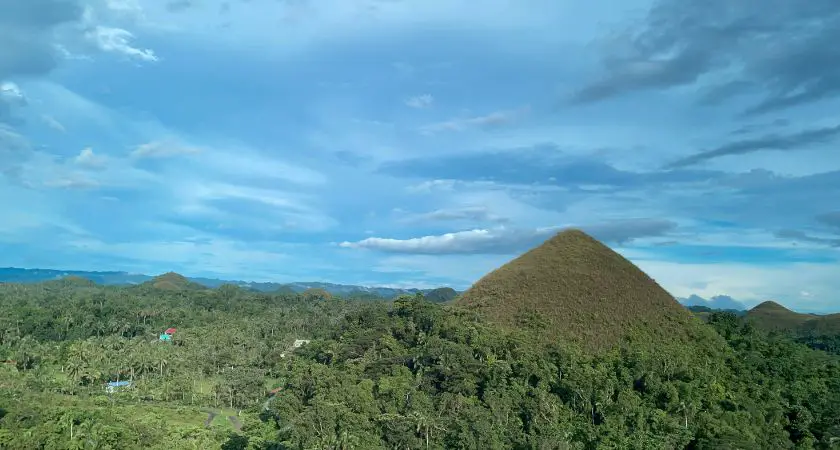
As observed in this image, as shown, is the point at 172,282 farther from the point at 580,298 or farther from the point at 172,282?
the point at 580,298

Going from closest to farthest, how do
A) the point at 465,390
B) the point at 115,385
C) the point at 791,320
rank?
1. the point at 465,390
2. the point at 115,385
3. the point at 791,320

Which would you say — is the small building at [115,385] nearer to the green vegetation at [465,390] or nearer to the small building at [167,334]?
the green vegetation at [465,390]

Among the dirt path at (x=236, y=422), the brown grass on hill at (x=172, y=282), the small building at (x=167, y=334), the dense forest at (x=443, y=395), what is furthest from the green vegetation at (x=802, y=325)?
the brown grass on hill at (x=172, y=282)

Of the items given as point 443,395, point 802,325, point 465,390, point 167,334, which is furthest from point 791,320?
point 167,334

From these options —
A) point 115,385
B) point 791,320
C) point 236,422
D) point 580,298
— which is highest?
point 791,320

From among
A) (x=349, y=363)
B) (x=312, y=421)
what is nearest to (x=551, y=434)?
(x=312, y=421)

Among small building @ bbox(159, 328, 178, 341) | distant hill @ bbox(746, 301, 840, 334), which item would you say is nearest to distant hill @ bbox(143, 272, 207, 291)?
small building @ bbox(159, 328, 178, 341)
